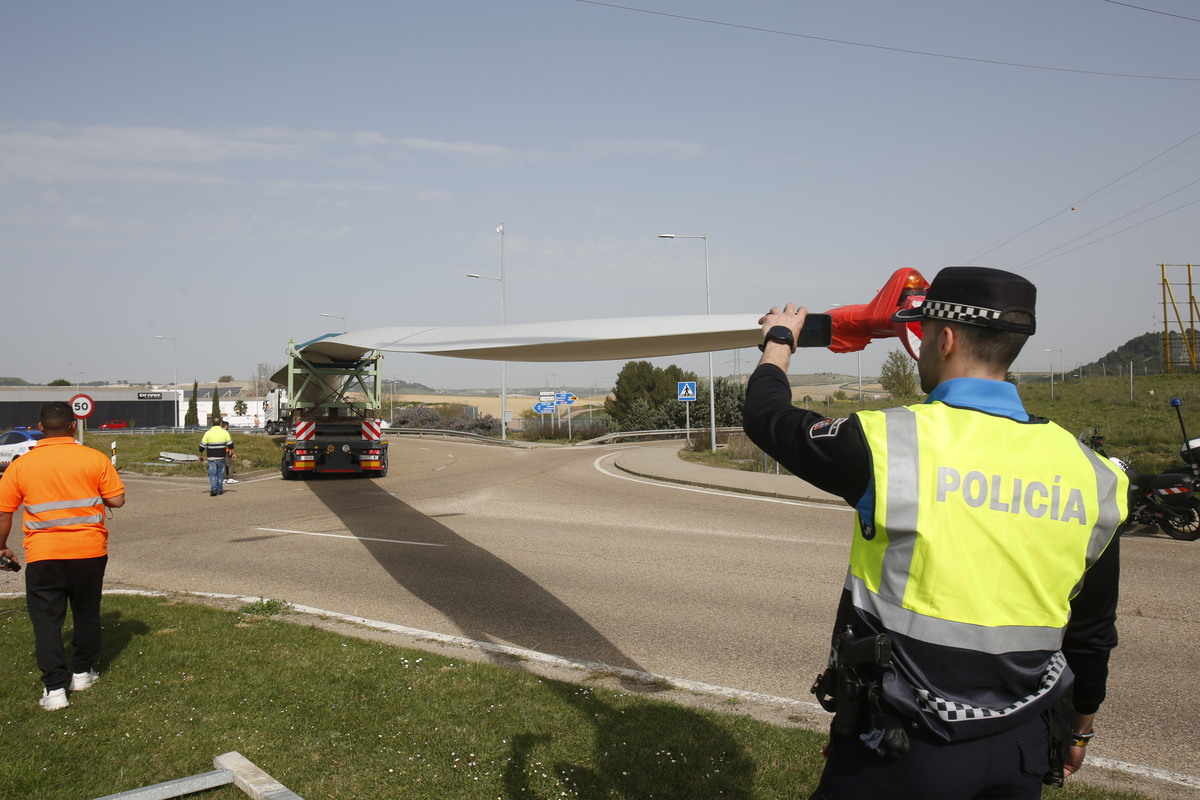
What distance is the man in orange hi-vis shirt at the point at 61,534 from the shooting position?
5395 mm

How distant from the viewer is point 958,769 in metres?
2.01

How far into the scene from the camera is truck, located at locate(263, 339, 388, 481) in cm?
2089

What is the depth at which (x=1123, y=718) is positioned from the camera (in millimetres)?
5094

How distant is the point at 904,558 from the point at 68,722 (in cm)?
501

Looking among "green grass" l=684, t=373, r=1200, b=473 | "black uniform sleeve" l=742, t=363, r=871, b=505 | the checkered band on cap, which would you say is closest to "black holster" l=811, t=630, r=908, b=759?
"black uniform sleeve" l=742, t=363, r=871, b=505

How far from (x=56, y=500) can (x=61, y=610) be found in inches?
28.6

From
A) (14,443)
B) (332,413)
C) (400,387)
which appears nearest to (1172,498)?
(332,413)

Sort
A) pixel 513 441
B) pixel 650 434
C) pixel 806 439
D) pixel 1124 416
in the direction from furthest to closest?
pixel 650 434 < pixel 513 441 < pixel 1124 416 < pixel 806 439

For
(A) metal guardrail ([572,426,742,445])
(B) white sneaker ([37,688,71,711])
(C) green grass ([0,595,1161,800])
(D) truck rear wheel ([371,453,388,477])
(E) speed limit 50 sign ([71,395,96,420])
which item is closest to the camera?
(C) green grass ([0,595,1161,800])

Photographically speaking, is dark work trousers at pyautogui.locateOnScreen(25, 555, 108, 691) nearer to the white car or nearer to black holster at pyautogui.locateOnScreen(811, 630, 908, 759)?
black holster at pyautogui.locateOnScreen(811, 630, 908, 759)

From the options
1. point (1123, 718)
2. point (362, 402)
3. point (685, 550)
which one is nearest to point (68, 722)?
point (1123, 718)

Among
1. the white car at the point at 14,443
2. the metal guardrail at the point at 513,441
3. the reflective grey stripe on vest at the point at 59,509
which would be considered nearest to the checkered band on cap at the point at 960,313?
the reflective grey stripe on vest at the point at 59,509

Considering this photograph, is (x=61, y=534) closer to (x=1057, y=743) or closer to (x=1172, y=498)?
(x=1057, y=743)

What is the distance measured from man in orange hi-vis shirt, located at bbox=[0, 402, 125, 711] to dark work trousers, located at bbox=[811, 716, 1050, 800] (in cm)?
520
